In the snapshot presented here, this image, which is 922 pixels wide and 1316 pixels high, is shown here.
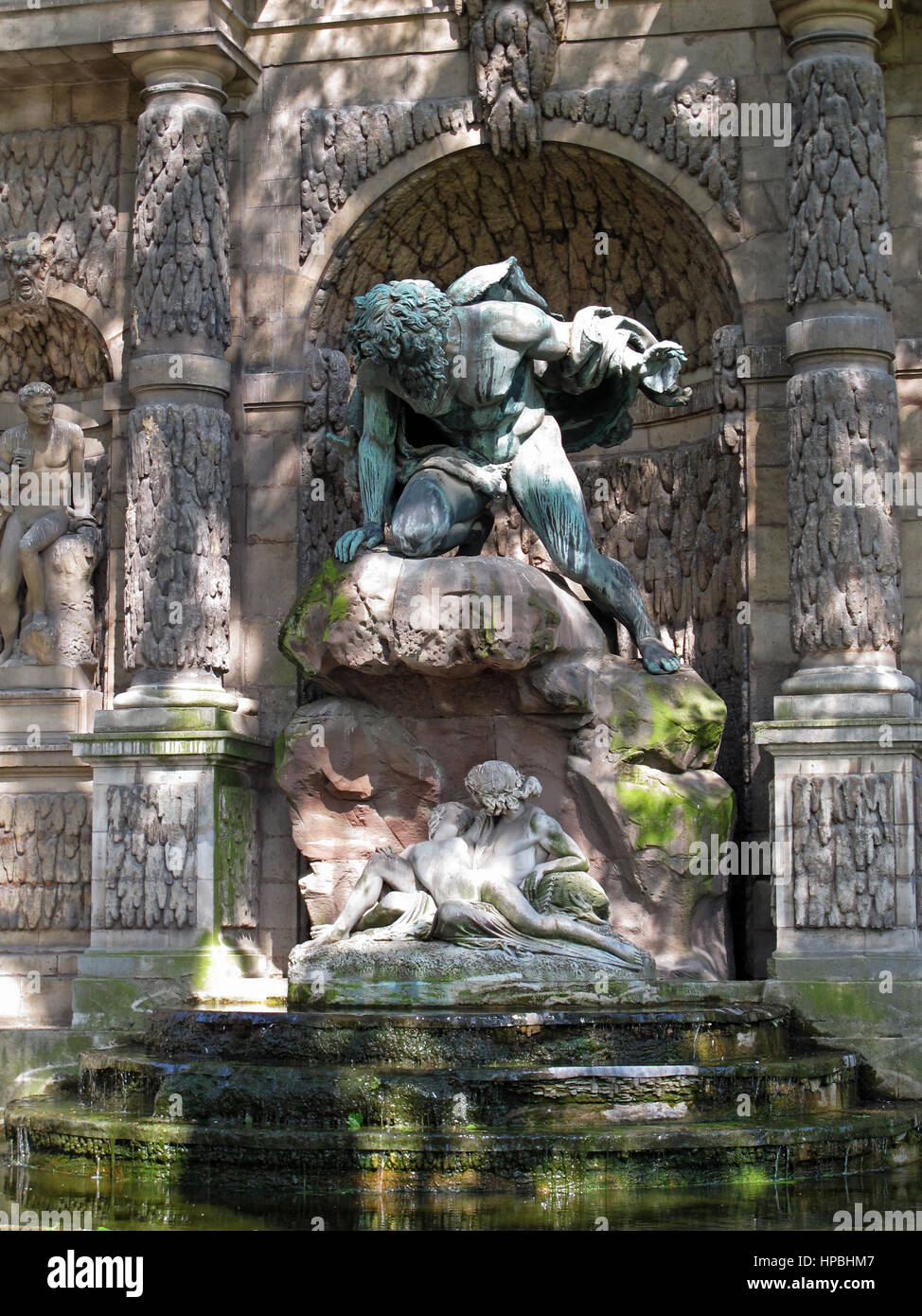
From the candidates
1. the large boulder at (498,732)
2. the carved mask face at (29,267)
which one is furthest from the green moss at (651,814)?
the carved mask face at (29,267)

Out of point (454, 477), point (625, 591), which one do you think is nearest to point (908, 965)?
point (625, 591)

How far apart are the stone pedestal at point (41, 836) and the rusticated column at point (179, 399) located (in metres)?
0.72

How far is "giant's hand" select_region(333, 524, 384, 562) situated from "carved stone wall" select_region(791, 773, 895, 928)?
2888 mm

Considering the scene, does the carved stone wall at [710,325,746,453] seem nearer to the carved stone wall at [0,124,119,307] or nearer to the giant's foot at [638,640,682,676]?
the giant's foot at [638,640,682,676]

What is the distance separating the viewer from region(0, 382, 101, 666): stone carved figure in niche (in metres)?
12.5

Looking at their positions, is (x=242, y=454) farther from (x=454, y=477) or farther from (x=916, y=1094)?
(x=916, y=1094)

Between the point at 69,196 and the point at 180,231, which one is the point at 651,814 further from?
the point at 69,196

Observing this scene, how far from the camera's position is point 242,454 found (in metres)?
12.6

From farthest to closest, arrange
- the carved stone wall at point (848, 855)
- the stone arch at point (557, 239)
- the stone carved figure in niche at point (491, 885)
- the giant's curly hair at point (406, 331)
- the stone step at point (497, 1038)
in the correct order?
the stone arch at point (557, 239)
the giant's curly hair at point (406, 331)
the carved stone wall at point (848, 855)
the stone carved figure in niche at point (491, 885)
the stone step at point (497, 1038)

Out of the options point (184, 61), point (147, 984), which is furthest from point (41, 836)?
point (184, 61)

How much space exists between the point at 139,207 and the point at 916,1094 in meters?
6.94

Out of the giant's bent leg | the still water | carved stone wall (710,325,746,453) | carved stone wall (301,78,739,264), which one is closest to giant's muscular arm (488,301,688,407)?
carved stone wall (710,325,746,453)

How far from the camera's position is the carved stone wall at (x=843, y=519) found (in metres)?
11.2

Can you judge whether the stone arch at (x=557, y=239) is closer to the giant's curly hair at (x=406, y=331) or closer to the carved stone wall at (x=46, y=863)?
the giant's curly hair at (x=406, y=331)
